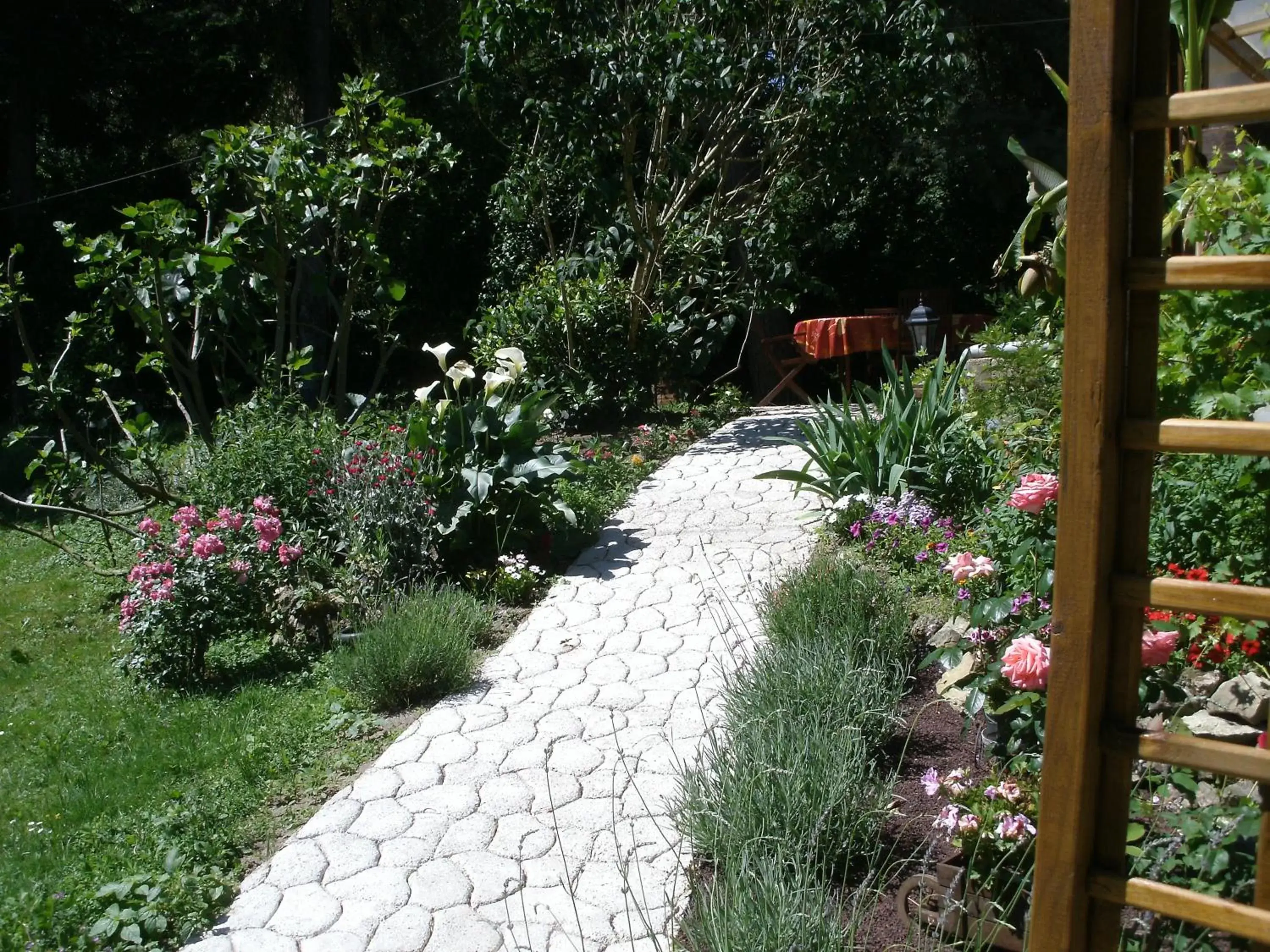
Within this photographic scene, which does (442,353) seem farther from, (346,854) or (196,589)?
(346,854)

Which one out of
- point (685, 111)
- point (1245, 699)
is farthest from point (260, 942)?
point (685, 111)

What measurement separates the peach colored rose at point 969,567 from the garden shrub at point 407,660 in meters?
2.23

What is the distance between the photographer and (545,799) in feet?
13.0

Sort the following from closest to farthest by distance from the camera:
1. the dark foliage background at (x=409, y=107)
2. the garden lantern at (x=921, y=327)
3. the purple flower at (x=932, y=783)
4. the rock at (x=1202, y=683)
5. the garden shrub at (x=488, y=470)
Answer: the purple flower at (x=932, y=783) < the rock at (x=1202, y=683) < the garden shrub at (x=488, y=470) < the garden lantern at (x=921, y=327) < the dark foliage background at (x=409, y=107)

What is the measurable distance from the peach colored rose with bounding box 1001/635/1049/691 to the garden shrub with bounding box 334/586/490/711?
2.67 metres

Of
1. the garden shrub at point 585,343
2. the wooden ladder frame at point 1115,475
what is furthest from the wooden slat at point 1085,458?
the garden shrub at point 585,343

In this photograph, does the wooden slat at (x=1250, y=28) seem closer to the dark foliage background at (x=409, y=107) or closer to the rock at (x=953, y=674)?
the rock at (x=953, y=674)

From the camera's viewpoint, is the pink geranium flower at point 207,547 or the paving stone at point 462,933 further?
the pink geranium flower at point 207,547

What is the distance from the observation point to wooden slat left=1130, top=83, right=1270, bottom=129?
1.48 meters

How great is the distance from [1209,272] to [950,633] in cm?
311

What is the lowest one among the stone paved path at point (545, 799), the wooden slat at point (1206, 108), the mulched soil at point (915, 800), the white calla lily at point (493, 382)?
the stone paved path at point (545, 799)

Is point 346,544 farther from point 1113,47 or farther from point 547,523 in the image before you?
point 1113,47

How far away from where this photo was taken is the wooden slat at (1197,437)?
150 cm

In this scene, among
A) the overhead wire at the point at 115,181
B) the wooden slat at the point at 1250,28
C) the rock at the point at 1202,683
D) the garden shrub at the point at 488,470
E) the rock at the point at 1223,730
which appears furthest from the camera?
the overhead wire at the point at 115,181
